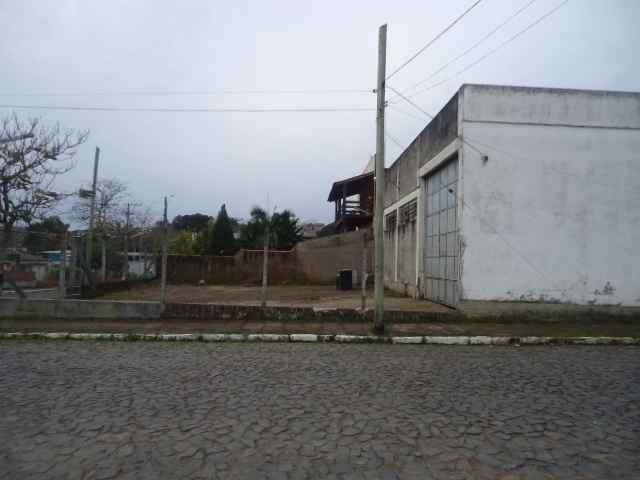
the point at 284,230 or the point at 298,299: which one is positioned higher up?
the point at 284,230

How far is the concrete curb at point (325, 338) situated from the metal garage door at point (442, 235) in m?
2.60

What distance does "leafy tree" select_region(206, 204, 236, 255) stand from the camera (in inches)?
1553

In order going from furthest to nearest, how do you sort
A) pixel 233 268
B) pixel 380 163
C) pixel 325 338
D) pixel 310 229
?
1. pixel 310 229
2. pixel 233 268
3. pixel 380 163
4. pixel 325 338

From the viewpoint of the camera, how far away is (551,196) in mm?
11391

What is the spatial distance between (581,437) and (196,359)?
543 cm

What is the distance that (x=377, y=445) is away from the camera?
3.74m

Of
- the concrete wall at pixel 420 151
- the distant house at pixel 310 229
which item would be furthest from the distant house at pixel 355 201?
the distant house at pixel 310 229

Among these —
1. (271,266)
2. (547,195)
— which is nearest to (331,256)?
(271,266)

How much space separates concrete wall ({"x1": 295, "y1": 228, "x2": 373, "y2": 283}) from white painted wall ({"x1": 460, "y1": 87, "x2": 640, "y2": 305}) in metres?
9.22

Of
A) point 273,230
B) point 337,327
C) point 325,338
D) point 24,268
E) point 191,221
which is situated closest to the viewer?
point 325,338

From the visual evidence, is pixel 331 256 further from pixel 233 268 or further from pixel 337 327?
pixel 337 327

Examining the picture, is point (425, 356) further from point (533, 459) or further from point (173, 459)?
point (173, 459)

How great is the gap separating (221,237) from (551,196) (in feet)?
105

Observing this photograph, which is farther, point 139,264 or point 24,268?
point 139,264
